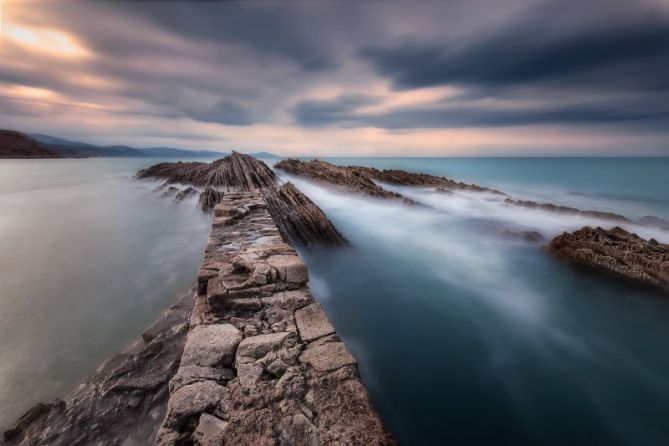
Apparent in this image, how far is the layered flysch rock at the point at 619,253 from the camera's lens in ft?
18.9

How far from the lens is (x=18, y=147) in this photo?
7825 cm

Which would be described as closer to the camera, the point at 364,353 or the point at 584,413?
the point at 584,413

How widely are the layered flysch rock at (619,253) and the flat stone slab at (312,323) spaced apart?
685 centimetres

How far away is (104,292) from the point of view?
220 inches

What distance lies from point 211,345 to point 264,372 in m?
0.64

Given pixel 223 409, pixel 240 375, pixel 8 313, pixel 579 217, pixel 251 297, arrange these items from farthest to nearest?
1. pixel 579 217
2. pixel 8 313
3. pixel 251 297
4. pixel 240 375
5. pixel 223 409

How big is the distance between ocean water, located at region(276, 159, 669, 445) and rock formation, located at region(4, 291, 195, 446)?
2.55 metres

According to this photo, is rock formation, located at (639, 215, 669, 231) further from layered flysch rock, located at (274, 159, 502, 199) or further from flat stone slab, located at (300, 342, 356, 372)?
flat stone slab, located at (300, 342, 356, 372)

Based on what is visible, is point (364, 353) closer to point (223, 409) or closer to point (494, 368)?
point (494, 368)

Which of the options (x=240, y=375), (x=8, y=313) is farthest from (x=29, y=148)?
(x=240, y=375)

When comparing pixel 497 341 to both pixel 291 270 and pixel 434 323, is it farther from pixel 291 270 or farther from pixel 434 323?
pixel 291 270

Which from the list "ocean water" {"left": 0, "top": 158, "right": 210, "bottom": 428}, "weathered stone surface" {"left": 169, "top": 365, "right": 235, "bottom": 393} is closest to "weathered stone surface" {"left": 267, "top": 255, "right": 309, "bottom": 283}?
"weathered stone surface" {"left": 169, "top": 365, "right": 235, "bottom": 393}

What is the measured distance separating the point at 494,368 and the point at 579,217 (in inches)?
400

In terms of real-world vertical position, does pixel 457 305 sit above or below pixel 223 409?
below
